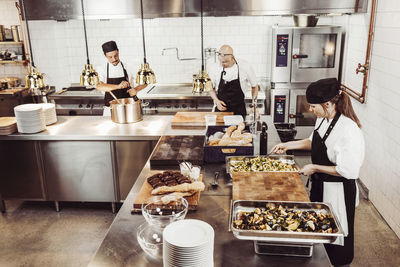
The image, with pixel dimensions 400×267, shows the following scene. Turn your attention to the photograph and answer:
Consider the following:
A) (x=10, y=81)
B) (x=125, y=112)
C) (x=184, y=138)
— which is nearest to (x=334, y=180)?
(x=184, y=138)

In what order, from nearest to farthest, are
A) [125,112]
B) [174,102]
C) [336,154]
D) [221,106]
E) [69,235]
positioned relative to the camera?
[336,154] → [69,235] → [125,112] → [221,106] → [174,102]

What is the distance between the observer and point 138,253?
6.44ft

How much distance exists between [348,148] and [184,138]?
5.20 feet

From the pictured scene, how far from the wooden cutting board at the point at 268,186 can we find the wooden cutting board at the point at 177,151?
1.92 ft

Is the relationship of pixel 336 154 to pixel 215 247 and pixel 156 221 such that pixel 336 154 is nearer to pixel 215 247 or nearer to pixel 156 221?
pixel 215 247

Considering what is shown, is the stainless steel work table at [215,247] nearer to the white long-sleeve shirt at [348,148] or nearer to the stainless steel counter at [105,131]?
the white long-sleeve shirt at [348,148]

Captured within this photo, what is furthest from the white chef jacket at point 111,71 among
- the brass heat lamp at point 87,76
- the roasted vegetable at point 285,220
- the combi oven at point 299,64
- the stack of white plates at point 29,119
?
the roasted vegetable at point 285,220

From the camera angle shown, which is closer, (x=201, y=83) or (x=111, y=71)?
(x=201, y=83)

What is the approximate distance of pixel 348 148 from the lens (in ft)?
8.68

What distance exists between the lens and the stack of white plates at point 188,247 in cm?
162

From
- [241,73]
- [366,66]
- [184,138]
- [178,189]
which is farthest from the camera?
[241,73]

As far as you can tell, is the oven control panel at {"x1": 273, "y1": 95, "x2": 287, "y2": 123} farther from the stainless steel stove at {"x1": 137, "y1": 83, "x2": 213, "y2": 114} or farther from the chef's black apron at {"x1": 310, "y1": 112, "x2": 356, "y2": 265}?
the chef's black apron at {"x1": 310, "y1": 112, "x2": 356, "y2": 265}

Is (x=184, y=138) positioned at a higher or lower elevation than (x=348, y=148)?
lower


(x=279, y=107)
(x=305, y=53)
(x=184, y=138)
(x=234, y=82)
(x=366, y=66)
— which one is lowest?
(x=279, y=107)
